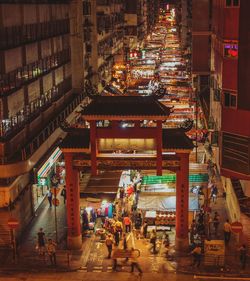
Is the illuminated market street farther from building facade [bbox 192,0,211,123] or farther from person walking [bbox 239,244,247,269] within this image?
building facade [bbox 192,0,211,123]

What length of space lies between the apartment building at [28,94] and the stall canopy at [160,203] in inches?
295

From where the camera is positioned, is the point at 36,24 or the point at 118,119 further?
the point at 36,24

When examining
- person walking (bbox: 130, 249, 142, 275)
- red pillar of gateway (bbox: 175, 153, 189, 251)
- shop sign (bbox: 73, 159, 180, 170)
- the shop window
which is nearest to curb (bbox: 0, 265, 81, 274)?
person walking (bbox: 130, 249, 142, 275)

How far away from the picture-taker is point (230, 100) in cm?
3556

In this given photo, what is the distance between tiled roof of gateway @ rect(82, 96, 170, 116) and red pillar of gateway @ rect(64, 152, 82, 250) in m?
3.96

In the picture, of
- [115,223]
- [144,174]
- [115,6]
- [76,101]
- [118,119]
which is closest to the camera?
[118,119]

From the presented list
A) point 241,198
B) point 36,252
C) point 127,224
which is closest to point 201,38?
point 241,198

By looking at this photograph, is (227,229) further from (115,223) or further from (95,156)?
(95,156)

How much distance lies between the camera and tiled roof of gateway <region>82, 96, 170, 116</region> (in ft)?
104

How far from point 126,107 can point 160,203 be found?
8.20m

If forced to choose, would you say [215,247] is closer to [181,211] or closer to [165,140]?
[181,211]

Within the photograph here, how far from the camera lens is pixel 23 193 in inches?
1435

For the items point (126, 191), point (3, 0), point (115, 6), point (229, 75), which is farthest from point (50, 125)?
point (115, 6)

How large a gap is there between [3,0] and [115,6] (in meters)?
55.6
